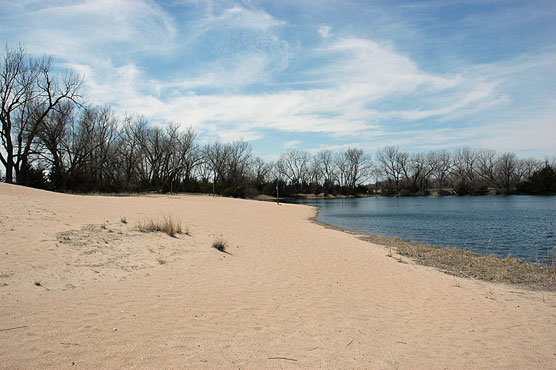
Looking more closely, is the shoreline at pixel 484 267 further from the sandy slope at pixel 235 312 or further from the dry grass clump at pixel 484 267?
the sandy slope at pixel 235 312

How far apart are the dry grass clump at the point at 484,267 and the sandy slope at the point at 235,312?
1.08 meters

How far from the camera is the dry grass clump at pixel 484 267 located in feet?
30.9

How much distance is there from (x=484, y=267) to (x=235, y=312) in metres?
9.02

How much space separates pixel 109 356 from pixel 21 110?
4275cm

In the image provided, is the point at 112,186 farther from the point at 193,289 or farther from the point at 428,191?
the point at 428,191

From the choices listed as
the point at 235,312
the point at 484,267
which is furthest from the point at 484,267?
the point at 235,312

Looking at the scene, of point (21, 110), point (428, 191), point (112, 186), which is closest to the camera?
point (21, 110)

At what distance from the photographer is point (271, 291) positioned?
7.05m

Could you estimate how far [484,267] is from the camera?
10906 mm

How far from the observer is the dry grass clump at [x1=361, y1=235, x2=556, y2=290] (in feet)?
30.9

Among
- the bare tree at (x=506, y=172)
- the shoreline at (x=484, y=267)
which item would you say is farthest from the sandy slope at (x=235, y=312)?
the bare tree at (x=506, y=172)

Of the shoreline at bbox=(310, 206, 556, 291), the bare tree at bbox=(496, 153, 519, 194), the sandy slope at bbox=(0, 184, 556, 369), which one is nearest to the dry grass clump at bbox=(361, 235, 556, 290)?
the shoreline at bbox=(310, 206, 556, 291)

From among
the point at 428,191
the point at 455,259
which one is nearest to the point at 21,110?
the point at 455,259

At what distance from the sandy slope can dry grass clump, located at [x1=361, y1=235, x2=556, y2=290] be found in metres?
1.08
